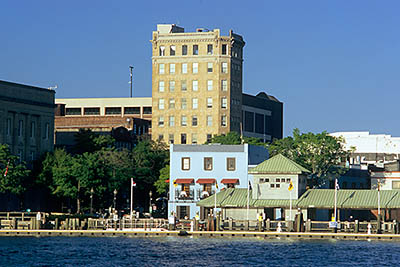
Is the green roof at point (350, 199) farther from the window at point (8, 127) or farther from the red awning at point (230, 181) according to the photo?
the window at point (8, 127)

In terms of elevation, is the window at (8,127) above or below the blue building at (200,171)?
above

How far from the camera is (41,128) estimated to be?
18275 cm

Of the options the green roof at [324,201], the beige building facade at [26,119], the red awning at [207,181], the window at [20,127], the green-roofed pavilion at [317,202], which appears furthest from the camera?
the window at [20,127]

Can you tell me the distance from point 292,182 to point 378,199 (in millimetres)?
11005

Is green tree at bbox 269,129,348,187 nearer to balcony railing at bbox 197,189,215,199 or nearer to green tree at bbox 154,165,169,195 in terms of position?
green tree at bbox 154,165,169,195

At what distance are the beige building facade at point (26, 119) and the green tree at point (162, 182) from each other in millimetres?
20573

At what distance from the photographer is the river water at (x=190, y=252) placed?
100 metres

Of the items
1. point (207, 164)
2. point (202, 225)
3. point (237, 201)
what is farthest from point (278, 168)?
point (207, 164)

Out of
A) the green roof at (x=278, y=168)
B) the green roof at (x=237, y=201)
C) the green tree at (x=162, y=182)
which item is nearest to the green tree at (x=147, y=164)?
the green tree at (x=162, y=182)

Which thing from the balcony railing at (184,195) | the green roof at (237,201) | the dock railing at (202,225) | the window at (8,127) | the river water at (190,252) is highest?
the window at (8,127)

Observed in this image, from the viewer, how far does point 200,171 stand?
156m

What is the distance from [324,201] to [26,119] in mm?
63980

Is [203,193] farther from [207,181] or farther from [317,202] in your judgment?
[317,202]

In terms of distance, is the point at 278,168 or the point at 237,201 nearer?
the point at 237,201
